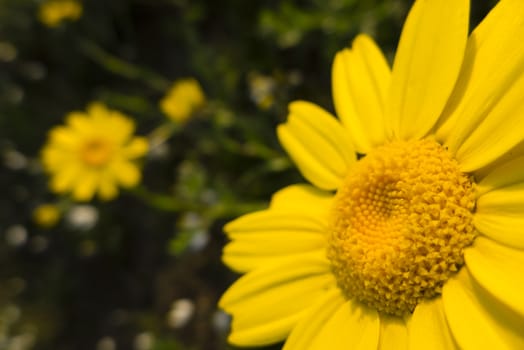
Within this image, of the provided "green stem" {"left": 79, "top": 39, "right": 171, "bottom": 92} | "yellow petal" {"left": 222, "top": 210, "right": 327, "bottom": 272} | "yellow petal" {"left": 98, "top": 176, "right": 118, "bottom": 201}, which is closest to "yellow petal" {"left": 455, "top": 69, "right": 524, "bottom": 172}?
"yellow petal" {"left": 222, "top": 210, "right": 327, "bottom": 272}

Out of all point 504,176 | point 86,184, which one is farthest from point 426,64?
point 86,184

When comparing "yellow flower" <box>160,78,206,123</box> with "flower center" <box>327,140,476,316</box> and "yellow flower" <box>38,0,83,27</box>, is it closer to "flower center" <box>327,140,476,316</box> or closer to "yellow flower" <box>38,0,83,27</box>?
"yellow flower" <box>38,0,83,27</box>

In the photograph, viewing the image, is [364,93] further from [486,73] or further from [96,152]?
[96,152]

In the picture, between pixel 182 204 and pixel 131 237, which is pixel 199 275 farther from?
pixel 182 204

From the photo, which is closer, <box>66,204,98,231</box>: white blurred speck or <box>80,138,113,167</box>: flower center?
<box>80,138,113,167</box>: flower center

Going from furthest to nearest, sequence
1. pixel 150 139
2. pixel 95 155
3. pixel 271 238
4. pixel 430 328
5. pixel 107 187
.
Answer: pixel 150 139, pixel 95 155, pixel 107 187, pixel 271 238, pixel 430 328
